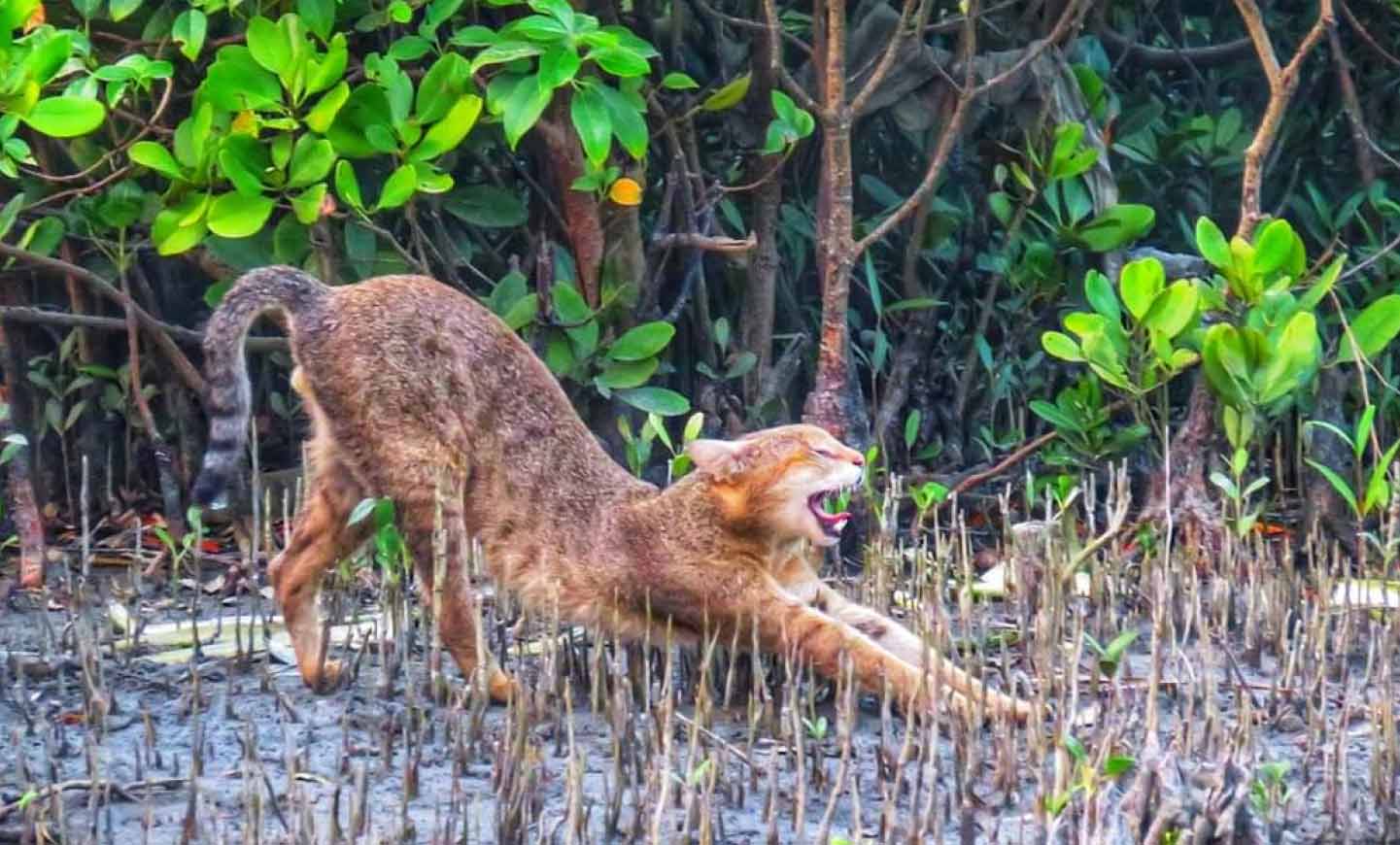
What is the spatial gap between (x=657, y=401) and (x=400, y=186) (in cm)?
121

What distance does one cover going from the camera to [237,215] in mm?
6852

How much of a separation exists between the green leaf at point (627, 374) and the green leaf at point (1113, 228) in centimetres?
159

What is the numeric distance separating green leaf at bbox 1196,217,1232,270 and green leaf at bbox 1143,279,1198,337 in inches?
4.2

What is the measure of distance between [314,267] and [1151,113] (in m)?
3.26

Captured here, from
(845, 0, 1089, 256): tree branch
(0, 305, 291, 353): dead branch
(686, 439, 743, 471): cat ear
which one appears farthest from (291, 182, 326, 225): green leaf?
(845, 0, 1089, 256): tree branch

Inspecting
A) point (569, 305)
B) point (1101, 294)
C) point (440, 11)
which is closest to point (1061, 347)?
point (1101, 294)

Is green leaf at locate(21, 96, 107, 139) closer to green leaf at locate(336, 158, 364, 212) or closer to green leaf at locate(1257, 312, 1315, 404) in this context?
green leaf at locate(336, 158, 364, 212)

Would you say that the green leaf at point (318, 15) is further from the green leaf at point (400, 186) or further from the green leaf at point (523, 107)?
the green leaf at point (523, 107)

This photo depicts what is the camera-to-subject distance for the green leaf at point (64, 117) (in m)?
6.25

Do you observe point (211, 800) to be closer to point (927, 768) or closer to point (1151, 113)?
point (927, 768)

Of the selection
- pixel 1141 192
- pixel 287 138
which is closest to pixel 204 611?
pixel 287 138

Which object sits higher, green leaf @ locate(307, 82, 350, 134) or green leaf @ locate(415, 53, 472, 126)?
green leaf @ locate(415, 53, 472, 126)

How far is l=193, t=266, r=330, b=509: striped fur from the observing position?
586 cm

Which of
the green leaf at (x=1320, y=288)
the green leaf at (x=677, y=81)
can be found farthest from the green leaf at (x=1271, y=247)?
the green leaf at (x=677, y=81)
